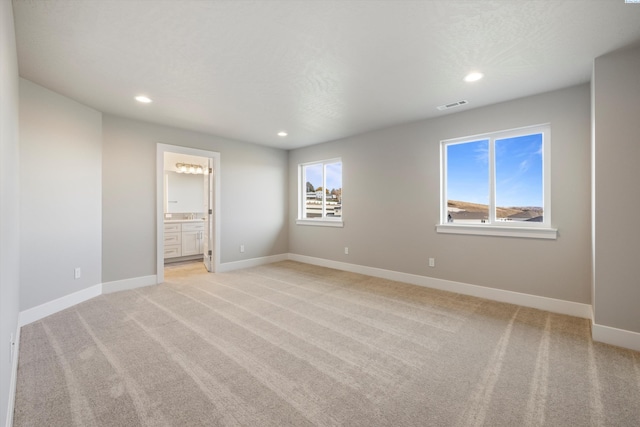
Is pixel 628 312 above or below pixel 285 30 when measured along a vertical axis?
below

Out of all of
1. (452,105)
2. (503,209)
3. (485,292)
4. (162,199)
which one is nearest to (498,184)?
(503,209)

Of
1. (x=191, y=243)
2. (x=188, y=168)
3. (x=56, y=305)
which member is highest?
(x=188, y=168)

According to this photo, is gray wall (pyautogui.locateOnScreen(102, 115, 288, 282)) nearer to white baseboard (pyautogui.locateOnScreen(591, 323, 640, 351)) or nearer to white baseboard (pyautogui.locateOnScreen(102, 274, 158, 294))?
white baseboard (pyautogui.locateOnScreen(102, 274, 158, 294))

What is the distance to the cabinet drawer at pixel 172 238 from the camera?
589cm

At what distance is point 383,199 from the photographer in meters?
4.60

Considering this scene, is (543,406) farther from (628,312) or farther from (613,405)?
(628,312)

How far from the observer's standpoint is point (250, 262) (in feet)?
18.1

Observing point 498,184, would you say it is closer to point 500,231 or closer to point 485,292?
point 500,231

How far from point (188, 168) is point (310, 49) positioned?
5.45m

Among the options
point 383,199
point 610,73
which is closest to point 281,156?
point 383,199

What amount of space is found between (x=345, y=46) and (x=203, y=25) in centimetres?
109

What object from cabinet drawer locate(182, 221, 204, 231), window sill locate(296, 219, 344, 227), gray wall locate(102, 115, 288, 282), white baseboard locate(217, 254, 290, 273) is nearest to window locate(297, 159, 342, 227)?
window sill locate(296, 219, 344, 227)

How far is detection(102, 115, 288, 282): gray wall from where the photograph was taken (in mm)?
3820

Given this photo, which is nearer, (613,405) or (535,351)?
(613,405)
